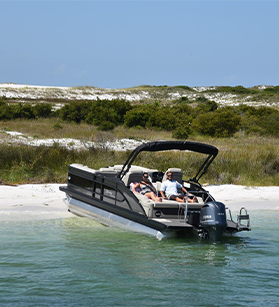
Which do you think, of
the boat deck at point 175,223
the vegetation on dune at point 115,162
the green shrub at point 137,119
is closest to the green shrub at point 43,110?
the green shrub at point 137,119

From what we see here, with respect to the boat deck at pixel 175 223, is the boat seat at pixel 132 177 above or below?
above

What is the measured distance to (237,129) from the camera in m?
37.6

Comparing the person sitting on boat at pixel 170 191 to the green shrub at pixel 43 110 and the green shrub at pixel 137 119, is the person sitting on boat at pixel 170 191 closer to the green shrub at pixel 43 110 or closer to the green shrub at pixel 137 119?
the green shrub at pixel 137 119

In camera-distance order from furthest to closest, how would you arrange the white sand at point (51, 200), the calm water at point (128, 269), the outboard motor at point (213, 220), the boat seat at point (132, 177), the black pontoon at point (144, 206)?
the white sand at point (51, 200) < the boat seat at point (132, 177) < the black pontoon at point (144, 206) < the outboard motor at point (213, 220) < the calm water at point (128, 269)

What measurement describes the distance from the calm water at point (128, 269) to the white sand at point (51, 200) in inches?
59.4

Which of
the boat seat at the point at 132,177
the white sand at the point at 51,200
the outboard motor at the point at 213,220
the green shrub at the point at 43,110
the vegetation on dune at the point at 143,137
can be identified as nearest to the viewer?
the outboard motor at the point at 213,220

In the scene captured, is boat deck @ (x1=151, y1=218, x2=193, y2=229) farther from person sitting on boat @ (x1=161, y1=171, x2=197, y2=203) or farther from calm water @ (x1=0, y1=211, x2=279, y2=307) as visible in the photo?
person sitting on boat @ (x1=161, y1=171, x2=197, y2=203)

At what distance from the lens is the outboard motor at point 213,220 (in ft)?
32.6

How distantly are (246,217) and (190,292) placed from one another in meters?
3.28

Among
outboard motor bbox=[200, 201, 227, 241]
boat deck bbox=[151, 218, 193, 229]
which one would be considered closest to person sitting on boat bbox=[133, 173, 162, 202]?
boat deck bbox=[151, 218, 193, 229]

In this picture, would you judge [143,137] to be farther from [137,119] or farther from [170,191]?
[170,191]

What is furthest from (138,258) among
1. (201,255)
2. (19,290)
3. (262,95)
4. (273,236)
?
(262,95)

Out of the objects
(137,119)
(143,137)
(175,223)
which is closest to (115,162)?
(175,223)

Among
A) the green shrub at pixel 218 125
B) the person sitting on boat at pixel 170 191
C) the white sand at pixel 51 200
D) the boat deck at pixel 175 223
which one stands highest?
the green shrub at pixel 218 125
